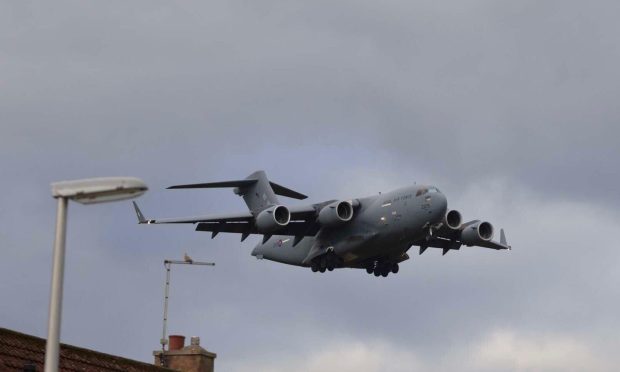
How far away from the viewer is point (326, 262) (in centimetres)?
5459

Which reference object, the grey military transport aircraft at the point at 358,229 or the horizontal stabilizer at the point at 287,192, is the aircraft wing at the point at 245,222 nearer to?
the grey military transport aircraft at the point at 358,229

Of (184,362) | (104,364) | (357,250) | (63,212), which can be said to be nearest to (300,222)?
(357,250)

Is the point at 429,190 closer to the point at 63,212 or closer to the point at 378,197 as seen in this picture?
the point at 378,197

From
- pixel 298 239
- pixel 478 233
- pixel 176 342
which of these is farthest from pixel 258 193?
pixel 176 342

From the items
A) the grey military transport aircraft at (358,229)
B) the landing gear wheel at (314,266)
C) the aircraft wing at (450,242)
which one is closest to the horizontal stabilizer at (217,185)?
the grey military transport aircraft at (358,229)

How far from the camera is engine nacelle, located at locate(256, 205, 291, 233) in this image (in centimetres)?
5109

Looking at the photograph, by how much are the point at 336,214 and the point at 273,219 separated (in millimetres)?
3294

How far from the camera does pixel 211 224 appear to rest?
5356 centimetres

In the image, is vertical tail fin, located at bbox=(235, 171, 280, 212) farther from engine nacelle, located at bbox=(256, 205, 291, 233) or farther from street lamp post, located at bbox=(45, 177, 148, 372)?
street lamp post, located at bbox=(45, 177, 148, 372)

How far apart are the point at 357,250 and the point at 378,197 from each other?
8.10 ft

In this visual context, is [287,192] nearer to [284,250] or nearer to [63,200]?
[284,250]

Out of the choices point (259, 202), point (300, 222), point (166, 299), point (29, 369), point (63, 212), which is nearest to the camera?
point (63, 212)

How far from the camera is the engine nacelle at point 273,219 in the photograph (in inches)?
2012

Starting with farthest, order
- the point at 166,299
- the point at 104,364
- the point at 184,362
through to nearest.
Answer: the point at 166,299, the point at 184,362, the point at 104,364
